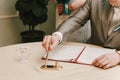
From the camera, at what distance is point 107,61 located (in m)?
1.49

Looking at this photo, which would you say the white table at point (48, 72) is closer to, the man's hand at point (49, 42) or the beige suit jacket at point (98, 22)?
the man's hand at point (49, 42)

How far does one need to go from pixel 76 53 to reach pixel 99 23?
0.48 m

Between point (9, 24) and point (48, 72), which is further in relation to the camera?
point (9, 24)

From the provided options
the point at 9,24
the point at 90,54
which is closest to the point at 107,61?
the point at 90,54

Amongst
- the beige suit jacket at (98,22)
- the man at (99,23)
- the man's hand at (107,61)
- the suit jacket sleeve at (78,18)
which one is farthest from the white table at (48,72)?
the suit jacket sleeve at (78,18)

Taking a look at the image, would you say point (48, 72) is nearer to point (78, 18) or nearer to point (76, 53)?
point (76, 53)

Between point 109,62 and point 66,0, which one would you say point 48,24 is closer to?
point 66,0

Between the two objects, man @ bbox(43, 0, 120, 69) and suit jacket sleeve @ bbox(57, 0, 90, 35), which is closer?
man @ bbox(43, 0, 120, 69)

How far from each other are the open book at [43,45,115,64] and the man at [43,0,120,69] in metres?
0.06

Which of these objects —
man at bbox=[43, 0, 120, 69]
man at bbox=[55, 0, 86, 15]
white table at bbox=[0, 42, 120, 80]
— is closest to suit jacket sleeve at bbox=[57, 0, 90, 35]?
man at bbox=[43, 0, 120, 69]

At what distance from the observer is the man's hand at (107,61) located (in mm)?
1468

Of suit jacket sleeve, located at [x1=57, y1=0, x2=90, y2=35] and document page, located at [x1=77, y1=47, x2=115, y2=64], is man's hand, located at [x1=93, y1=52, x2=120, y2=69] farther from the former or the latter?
suit jacket sleeve, located at [x1=57, y1=0, x2=90, y2=35]

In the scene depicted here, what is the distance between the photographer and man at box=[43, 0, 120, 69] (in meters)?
1.86

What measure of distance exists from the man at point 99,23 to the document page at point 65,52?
5 centimetres
